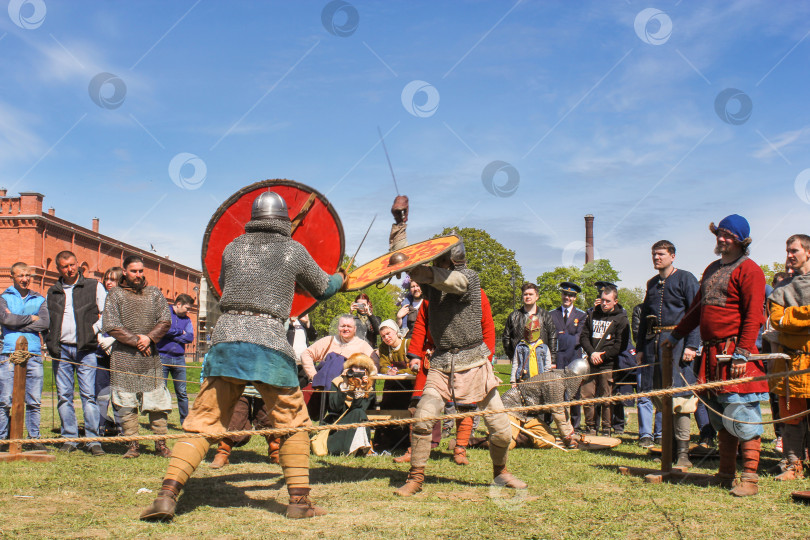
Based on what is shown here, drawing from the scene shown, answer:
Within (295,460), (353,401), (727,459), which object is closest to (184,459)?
(295,460)

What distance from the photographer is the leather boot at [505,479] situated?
178 inches

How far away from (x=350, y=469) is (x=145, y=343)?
7.08ft

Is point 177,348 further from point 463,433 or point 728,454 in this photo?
point 728,454

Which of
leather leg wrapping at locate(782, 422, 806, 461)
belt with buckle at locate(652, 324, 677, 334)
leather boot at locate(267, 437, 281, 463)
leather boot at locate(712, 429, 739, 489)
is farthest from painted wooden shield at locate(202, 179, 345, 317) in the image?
leather leg wrapping at locate(782, 422, 806, 461)

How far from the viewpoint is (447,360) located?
15.3ft

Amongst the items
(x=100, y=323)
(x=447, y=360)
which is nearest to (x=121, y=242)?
(x=100, y=323)

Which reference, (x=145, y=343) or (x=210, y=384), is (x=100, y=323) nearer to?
(x=145, y=343)

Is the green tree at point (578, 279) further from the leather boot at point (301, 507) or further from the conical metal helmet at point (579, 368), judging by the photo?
the leather boot at point (301, 507)

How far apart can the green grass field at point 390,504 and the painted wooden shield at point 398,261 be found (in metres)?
1.32

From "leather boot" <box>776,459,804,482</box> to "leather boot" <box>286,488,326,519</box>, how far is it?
10.7 feet

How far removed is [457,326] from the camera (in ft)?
15.3

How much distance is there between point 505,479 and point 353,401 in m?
2.15

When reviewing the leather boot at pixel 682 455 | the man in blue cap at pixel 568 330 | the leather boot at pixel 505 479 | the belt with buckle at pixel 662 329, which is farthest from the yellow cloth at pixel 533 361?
the leather boot at pixel 505 479

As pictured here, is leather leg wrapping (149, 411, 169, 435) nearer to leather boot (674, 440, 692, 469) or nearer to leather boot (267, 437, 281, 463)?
leather boot (267, 437, 281, 463)
